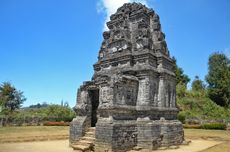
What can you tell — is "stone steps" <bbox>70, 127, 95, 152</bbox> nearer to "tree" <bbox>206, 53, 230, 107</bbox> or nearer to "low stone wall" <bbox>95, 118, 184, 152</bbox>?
"low stone wall" <bbox>95, 118, 184, 152</bbox>

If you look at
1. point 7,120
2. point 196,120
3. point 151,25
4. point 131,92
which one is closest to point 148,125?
point 131,92

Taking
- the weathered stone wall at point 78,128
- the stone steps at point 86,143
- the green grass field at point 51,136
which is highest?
the weathered stone wall at point 78,128

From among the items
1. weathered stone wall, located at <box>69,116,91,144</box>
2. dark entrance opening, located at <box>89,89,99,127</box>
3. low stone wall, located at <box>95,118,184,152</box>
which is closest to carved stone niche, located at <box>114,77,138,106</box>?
low stone wall, located at <box>95,118,184,152</box>

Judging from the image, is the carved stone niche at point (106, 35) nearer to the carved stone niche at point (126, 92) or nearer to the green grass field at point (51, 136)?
the carved stone niche at point (126, 92)

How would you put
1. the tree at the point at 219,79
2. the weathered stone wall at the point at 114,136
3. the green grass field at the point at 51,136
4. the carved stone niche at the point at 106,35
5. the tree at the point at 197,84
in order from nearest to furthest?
the weathered stone wall at the point at 114,136 → the green grass field at the point at 51,136 → the carved stone niche at the point at 106,35 → the tree at the point at 219,79 → the tree at the point at 197,84

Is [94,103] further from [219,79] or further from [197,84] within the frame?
[197,84]

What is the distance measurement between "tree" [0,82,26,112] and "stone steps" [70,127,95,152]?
32.6 meters

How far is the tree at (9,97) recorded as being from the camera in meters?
41.8

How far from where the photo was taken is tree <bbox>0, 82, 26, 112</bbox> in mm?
41822

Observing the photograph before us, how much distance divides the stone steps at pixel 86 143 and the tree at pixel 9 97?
3256 cm

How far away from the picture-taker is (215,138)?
19.6 metres

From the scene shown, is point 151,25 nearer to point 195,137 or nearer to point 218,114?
point 195,137

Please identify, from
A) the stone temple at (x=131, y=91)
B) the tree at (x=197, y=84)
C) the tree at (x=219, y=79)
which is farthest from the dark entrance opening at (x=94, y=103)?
the tree at (x=197, y=84)

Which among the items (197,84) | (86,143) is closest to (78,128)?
(86,143)
